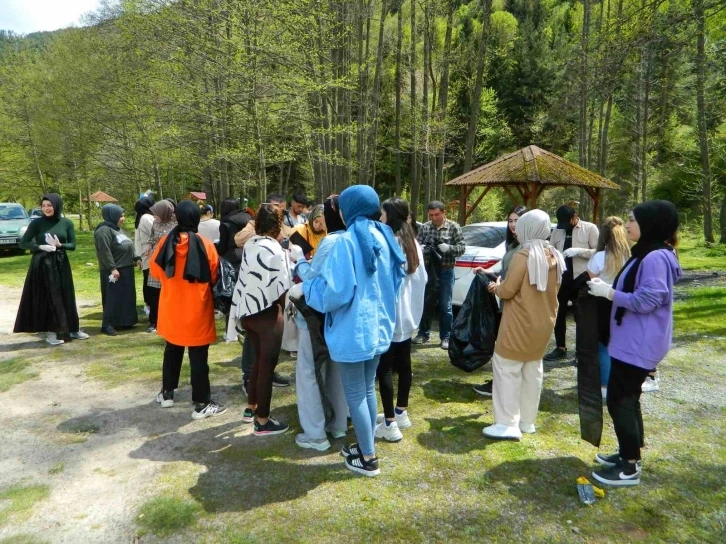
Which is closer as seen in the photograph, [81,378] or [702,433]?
[702,433]

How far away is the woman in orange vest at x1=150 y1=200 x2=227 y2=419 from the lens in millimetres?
3732

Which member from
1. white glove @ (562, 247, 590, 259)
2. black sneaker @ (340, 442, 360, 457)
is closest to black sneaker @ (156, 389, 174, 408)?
black sneaker @ (340, 442, 360, 457)

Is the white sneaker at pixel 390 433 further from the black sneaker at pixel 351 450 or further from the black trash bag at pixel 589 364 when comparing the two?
the black trash bag at pixel 589 364

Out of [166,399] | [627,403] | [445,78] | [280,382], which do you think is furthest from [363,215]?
[445,78]

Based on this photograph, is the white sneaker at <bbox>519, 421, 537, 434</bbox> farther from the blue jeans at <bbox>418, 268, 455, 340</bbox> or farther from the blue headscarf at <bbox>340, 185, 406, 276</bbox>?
the blue jeans at <bbox>418, 268, 455, 340</bbox>

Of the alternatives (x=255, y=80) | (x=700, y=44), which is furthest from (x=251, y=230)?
(x=700, y=44)

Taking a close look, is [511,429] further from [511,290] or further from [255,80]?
[255,80]

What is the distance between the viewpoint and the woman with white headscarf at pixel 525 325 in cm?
333

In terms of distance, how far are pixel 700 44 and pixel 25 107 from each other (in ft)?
90.5

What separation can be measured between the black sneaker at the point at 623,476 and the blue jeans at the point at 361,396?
4.66ft

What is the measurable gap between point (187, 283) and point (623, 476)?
3.26 meters

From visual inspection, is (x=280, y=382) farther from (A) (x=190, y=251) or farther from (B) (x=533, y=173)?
(B) (x=533, y=173)

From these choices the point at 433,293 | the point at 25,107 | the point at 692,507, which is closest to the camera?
the point at 692,507

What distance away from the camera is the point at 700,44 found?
38.2 feet
